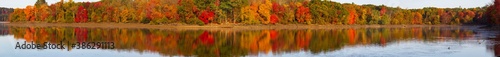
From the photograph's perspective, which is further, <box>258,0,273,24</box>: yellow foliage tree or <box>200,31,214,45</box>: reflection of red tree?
<box>258,0,273,24</box>: yellow foliage tree

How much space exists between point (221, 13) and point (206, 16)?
9.08 feet

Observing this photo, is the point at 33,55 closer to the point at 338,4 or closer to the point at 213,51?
the point at 213,51

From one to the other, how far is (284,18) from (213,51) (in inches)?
3126

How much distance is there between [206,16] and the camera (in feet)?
314

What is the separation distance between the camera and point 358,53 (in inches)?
1220

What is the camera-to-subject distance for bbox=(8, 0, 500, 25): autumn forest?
9812 centimetres

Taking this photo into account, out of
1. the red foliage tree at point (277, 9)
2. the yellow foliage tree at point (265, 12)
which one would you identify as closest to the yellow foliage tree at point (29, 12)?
the red foliage tree at point (277, 9)

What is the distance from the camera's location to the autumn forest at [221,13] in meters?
98.1

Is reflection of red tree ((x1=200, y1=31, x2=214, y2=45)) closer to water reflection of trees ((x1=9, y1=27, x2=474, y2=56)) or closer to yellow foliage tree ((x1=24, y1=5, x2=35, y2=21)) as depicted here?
water reflection of trees ((x1=9, y1=27, x2=474, y2=56))

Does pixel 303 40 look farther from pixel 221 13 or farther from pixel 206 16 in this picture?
pixel 221 13

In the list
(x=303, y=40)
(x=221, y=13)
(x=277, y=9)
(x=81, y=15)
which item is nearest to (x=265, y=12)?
(x=277, y=9)

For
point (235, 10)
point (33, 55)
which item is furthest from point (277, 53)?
point (235, 10)

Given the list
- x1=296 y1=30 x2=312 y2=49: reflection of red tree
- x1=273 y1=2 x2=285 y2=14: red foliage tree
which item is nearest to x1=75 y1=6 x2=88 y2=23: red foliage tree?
x1=273 y1=2 x2=285 y2=14: red foliage tree

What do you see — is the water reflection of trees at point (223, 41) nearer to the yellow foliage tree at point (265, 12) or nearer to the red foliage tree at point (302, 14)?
the yellow foliage tree at point (265, 12)
